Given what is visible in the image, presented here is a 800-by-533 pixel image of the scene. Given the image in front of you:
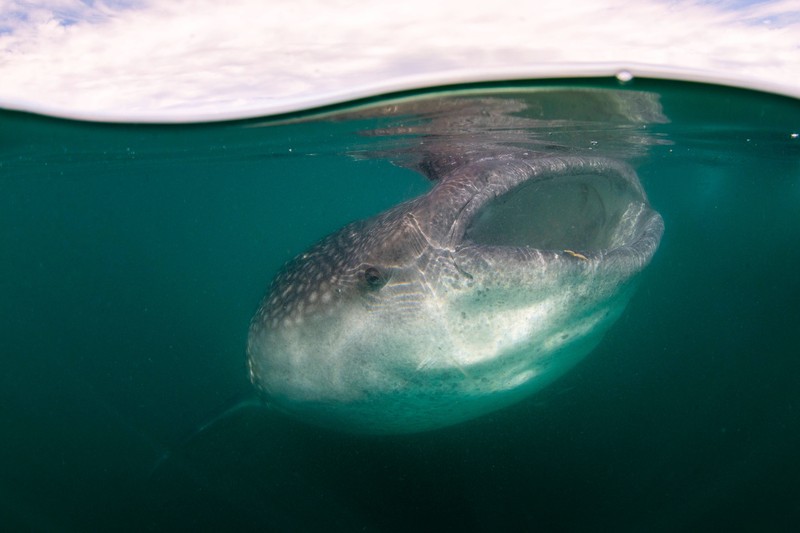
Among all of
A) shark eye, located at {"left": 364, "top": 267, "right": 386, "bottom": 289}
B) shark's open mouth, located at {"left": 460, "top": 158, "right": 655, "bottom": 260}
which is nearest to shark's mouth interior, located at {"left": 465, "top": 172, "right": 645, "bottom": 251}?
shark's open mouth, located at {"left": 460, "top": 158, "right": 655, "bottom": 260}

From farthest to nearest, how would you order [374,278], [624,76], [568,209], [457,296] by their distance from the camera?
[624,76] → [568,209] → [374,278] → [457,296]

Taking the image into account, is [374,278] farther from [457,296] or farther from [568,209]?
[568,209]

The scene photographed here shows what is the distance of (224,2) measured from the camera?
3.90 m

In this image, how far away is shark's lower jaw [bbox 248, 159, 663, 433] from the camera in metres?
3.31

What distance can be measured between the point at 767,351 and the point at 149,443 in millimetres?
14450

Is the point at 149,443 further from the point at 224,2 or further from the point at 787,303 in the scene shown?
the point at 787,303

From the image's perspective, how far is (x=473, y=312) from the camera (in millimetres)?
3338

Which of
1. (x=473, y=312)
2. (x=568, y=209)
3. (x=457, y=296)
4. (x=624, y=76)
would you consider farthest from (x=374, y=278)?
(x=624, y=76)

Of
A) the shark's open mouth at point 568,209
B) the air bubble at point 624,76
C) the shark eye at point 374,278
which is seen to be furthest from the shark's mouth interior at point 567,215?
the air bubble at point 624,76

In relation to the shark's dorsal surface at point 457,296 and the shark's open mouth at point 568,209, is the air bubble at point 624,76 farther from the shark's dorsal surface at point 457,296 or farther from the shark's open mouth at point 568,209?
the shark's dorsal surface at point 457,296

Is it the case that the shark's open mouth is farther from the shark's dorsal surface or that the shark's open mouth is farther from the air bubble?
the air bubble

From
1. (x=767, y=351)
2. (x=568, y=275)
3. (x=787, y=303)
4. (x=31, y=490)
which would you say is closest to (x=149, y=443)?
(x=31, y=490)

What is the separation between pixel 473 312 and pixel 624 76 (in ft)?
11.9

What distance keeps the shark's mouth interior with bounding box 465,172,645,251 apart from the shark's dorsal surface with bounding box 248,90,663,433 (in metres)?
0.01
